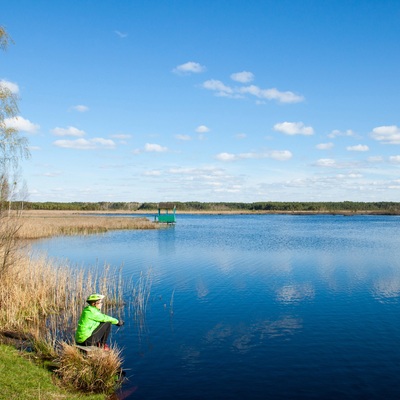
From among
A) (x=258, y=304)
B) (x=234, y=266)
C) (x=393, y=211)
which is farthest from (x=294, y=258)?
(x=393, y=211)

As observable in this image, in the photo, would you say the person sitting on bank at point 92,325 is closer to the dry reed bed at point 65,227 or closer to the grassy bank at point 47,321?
the grassy bank at point 47,321

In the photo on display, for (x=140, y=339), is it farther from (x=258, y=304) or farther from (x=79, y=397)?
(x=258, y=304)

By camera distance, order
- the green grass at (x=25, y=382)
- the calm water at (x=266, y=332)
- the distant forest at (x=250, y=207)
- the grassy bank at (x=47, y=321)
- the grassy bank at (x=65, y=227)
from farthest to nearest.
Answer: the distant forest at (x=250, y=207)
the grassy bank at (x=65, y=227)
the calm water at (x=266, y=332)
the grassy bank at (x=47, y=321)
the green grass at (x=25, y=382)

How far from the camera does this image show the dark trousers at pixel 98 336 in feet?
30.6

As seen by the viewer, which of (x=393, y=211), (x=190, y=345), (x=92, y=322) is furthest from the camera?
(x=393, y=211)

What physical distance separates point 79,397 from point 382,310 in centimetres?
1194

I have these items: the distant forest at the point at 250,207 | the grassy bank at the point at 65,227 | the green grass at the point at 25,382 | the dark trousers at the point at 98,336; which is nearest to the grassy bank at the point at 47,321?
the green grass at the point at 25,382

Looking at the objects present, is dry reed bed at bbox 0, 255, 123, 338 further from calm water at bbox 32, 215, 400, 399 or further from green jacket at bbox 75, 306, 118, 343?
green jacket at bbox 75, 306, 118, 343

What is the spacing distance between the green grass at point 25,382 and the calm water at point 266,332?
1691 millimetres

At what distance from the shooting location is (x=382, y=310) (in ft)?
51.0

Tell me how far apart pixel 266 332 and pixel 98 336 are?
5708 mm

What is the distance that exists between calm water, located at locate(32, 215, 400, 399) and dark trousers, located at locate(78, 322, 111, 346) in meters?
1.17

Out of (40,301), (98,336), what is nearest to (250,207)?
(40,301)

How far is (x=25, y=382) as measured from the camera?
7.97 metres
